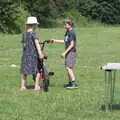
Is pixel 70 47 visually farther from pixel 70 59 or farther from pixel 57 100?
pixel 57 100

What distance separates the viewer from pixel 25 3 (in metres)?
66.9

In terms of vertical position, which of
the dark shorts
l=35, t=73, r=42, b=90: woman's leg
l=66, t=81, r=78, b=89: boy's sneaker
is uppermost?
the dark shorts

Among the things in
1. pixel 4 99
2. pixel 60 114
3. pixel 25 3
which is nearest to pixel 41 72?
pixel 4 99

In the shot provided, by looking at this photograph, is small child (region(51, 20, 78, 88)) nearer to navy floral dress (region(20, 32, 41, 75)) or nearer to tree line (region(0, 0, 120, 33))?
navy floral dress (region(20, 32, 41, 75))

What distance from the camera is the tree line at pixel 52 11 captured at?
50.9 m

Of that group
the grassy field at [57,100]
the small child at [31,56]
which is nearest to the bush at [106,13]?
the grassy field at [57,100]

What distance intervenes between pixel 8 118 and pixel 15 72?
26.9 ft

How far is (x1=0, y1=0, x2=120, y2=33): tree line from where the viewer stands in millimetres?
50906

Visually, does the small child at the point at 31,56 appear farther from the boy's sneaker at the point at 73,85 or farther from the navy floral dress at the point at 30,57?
the boy's sneaker at the point at 73,85

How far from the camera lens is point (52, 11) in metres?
69.1

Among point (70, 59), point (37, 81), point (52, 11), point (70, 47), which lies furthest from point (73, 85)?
point (52, 11)

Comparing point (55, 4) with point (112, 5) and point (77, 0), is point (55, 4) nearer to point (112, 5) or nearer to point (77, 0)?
point (77, 0)

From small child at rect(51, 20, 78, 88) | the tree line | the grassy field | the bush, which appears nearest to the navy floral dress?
the grassy field

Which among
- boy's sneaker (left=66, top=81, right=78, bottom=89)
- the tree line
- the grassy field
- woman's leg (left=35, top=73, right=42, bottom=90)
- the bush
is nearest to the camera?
the grassy field
